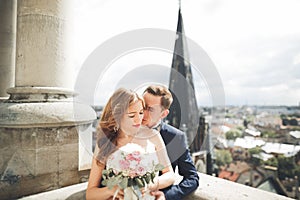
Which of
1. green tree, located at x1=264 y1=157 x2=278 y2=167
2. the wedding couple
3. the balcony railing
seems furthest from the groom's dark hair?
green tree, located at x1=264 y1=157 x2=278 y2=167

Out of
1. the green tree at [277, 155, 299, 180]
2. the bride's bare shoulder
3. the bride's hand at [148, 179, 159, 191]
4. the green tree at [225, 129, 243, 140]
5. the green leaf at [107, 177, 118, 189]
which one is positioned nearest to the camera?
the green leaf at [107, 177, 118, 189]

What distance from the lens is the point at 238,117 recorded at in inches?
2512

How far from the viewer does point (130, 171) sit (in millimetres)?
1216

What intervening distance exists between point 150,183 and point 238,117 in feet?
224

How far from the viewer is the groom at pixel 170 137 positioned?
56.4 inches

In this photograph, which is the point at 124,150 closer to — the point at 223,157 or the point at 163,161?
the point at 163,161

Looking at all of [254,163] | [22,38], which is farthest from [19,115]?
[254,163]

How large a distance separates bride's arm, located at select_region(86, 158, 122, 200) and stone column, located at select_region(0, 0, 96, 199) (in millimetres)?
724

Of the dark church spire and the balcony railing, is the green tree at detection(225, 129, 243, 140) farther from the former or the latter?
the balcony railing

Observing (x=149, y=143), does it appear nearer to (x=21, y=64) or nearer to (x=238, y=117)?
(x=21, y=64)

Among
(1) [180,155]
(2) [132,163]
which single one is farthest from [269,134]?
(2) [132,163]

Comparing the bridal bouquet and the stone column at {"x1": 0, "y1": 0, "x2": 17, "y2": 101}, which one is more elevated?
the stone column at {"x1": 0, "y1": 0, "x2": 17, "y2": 101}

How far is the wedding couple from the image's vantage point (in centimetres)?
124

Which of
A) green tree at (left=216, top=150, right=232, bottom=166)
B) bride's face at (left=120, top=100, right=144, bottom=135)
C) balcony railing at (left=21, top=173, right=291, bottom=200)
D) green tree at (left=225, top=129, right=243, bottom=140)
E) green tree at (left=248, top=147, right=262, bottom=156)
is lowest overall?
green tree at (left=216, top=150, right=232, bottom=166)
